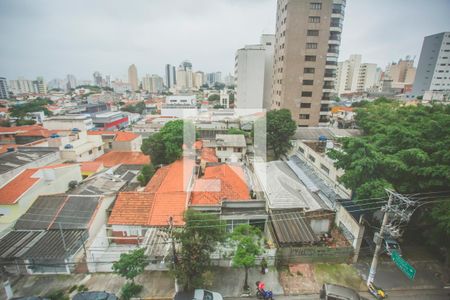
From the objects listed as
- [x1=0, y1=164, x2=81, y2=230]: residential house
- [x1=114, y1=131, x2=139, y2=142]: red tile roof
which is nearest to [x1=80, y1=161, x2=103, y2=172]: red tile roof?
[x1=0, y1=164, x2=81, y2=230]: residential house

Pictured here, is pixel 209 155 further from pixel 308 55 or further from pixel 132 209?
pixel 308 55

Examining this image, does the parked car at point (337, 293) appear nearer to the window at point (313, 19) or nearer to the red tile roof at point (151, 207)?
the red tile roof at point (151, 207)

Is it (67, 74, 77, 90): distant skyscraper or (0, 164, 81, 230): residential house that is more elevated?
(67, 74, 77, 90): distant skyscraper

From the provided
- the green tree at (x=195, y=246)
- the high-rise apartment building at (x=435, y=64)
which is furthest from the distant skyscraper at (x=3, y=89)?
the high-rise apartment building at (x=435, y=64)

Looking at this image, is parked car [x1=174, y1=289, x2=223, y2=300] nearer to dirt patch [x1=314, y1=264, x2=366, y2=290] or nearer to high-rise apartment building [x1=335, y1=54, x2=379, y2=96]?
dirt patch [x1=314, y1=264, x2=366, y2=290]

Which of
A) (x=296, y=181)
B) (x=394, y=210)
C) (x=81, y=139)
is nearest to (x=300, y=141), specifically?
(x=296, y=181)

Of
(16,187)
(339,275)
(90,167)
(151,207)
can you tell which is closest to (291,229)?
(339,275)
